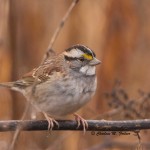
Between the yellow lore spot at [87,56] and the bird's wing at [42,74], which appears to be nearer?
the yellow lore spot at [87,56]

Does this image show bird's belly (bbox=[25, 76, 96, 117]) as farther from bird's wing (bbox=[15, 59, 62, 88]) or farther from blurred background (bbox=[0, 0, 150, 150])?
blurred background (bbox=[0, 0, 150, 150])

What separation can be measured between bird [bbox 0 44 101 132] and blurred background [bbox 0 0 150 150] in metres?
1.12

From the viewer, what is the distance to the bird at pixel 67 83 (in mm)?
4340

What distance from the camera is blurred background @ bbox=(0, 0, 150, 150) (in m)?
5.88

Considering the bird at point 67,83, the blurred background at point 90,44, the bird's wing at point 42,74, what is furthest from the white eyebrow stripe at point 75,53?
the blurred background at point 90,44

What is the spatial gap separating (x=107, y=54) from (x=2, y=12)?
2159 mm

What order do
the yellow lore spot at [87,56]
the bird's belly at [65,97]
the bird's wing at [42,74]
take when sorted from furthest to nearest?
the bird's wing at [42,74], the yellow lore spot at [87,56], the bird's belly at [65,97]

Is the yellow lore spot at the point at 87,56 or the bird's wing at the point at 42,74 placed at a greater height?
the yellow lore spot at the point at 87,56

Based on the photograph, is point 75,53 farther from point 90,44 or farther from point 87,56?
point 90,44

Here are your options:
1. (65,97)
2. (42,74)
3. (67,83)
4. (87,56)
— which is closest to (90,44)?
(42,74)

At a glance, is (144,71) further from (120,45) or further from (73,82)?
(73,82)

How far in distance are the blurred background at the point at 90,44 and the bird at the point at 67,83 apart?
1117 millimetres

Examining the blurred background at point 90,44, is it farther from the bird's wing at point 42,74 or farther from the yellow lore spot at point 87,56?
the yellow lore spot at point 87,56

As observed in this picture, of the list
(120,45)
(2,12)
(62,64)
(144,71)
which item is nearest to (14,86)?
(62,64)
